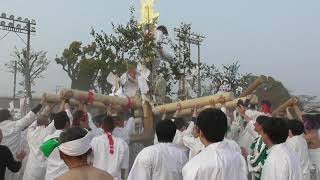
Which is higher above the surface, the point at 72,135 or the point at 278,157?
the point at 72,135

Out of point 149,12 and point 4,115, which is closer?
point 4,115

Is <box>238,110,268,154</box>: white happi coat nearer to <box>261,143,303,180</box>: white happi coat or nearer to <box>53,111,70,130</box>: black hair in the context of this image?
<box>53,111,70,130</box>: black hair

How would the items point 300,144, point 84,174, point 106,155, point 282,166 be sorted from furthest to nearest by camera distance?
point 106,155 → point 300,144 → point 282,166 → point 84,174

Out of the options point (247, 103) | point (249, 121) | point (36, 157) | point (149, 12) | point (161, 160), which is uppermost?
point (149, 12)

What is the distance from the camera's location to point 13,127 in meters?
9.21

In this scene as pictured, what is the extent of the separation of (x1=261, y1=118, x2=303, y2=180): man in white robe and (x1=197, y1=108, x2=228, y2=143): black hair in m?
1.20

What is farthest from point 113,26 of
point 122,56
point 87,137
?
point 87,137

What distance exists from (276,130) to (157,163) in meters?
1.47

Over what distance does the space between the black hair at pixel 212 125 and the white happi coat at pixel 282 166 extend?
120 cm

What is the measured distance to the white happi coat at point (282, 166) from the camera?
5047mm

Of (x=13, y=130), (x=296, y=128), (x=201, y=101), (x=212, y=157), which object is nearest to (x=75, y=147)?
(x=212, y=157)

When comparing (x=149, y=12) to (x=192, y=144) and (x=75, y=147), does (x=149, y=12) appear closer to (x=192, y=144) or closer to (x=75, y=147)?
(x=192, y=144)

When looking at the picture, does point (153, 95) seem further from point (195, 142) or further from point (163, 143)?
point (163, 143)

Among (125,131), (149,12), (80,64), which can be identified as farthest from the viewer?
(80,64)
